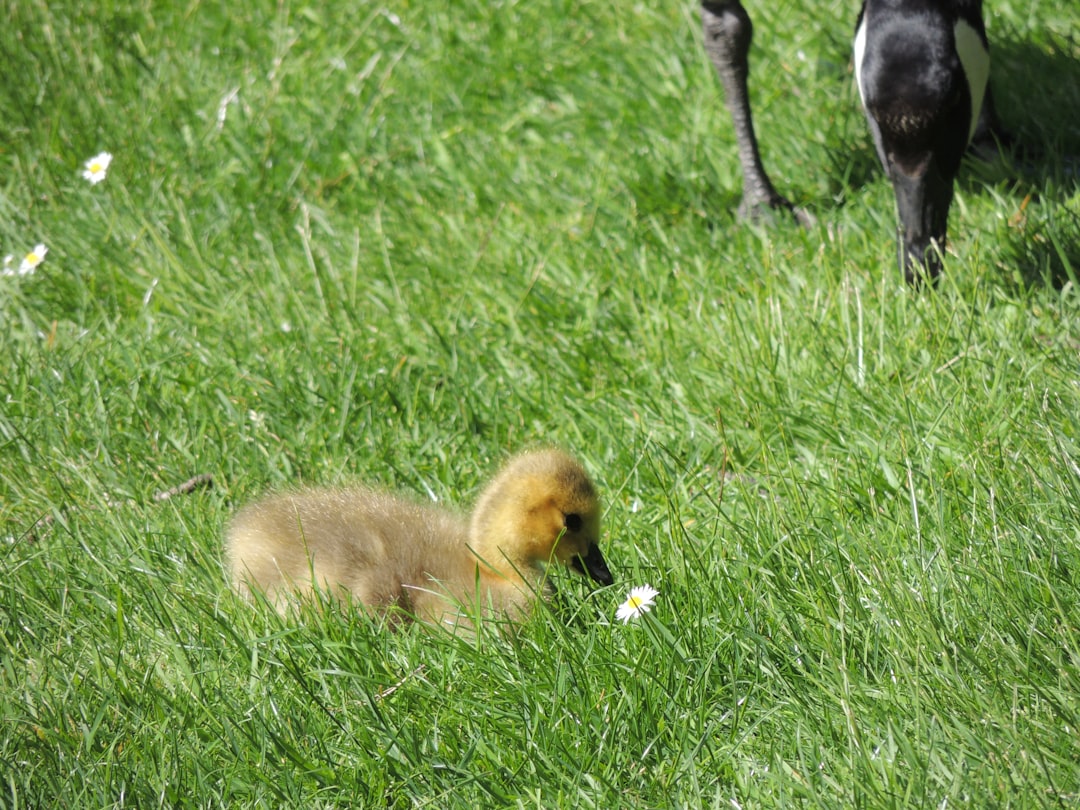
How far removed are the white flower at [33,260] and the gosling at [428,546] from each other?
2.35 metres

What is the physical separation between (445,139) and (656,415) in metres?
2.50

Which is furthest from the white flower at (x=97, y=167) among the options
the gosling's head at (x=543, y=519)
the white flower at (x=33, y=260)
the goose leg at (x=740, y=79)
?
the gosling's head at (x=543, y=519)

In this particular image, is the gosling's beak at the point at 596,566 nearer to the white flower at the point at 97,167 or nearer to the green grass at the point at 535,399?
the green grass at the point at 535,399

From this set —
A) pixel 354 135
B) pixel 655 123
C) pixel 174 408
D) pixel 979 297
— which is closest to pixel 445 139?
pixel 354 135

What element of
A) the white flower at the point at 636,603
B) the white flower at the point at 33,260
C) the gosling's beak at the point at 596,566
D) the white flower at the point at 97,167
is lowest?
the gosling's beak at the point at 596,566

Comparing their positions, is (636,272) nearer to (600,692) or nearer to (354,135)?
(354,135)

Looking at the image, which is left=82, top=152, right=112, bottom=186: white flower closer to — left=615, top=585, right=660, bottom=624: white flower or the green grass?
the green grass

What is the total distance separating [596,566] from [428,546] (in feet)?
1.53

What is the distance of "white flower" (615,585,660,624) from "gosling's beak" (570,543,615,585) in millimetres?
165

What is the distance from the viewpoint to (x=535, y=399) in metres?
4.08

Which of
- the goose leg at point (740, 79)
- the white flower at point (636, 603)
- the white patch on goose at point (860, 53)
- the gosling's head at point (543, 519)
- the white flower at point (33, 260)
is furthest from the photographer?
the white flower at point (33, 260)

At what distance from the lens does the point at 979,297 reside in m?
3.92

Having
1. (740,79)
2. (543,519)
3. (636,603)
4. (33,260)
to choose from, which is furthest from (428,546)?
(33,260)

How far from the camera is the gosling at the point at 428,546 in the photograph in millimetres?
3006
